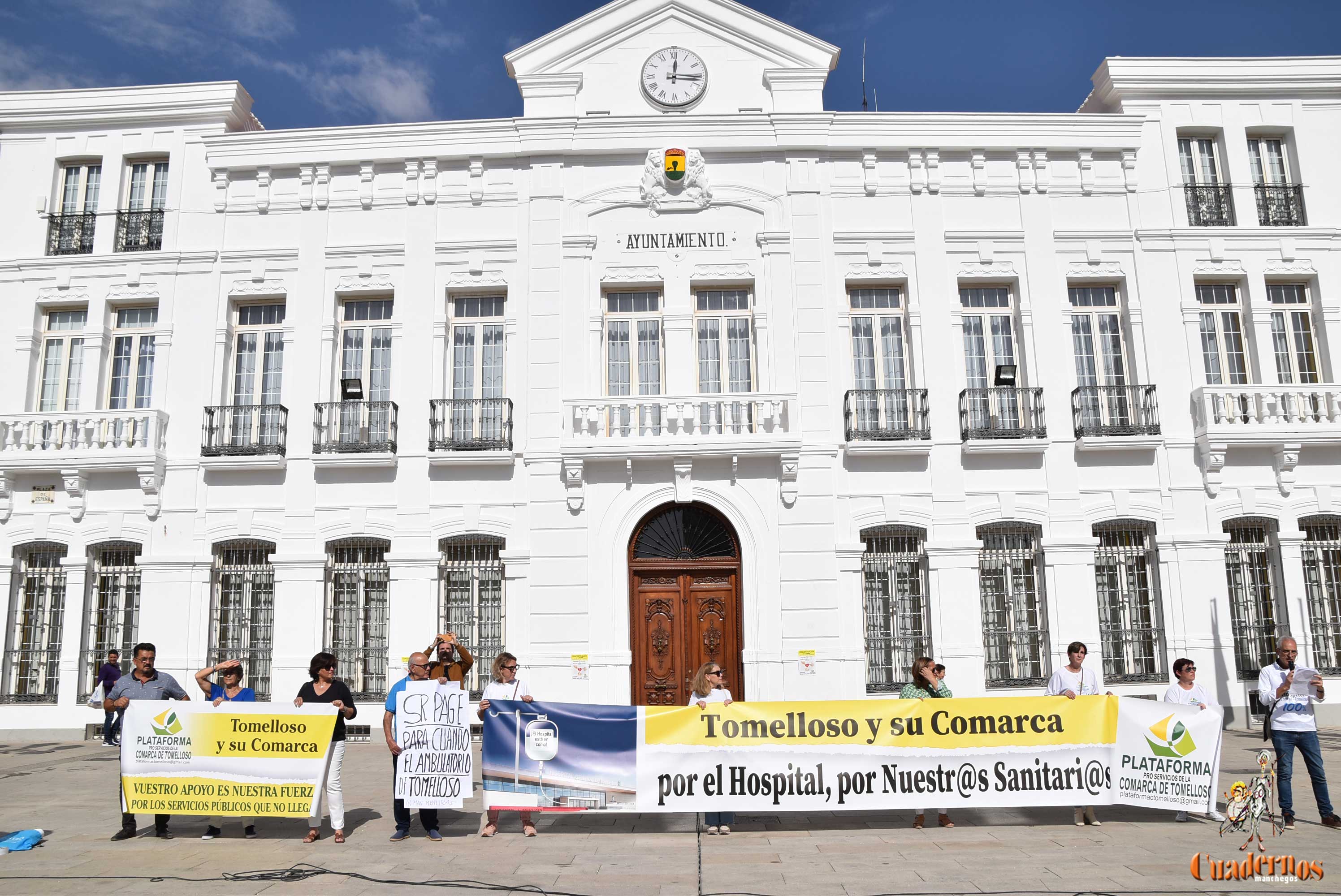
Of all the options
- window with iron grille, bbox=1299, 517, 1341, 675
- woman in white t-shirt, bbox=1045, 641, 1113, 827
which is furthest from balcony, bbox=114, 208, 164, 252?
window with iron grille, bbox=1299, 517, 1341, 675

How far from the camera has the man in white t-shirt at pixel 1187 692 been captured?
998 centimetres

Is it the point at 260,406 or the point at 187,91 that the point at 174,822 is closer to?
the point at 260,406

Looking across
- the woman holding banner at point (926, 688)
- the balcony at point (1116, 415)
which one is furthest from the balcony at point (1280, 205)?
the woman holding banner at point (926, 688)

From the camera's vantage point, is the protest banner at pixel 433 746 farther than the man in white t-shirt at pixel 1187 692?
No

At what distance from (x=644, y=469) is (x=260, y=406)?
23.2ft

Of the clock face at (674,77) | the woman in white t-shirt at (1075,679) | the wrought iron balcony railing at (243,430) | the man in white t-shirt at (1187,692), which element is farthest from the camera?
the clock face at (674,77)

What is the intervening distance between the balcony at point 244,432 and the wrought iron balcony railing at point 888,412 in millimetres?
10105

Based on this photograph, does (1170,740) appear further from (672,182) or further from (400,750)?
(672,182)

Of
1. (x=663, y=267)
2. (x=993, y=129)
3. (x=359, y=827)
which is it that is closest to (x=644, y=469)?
(x=663, y=267)

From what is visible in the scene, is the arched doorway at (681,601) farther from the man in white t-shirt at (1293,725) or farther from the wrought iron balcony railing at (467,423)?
the man in white t-shirt at (1293,725)

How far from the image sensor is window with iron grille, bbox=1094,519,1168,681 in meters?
16.4

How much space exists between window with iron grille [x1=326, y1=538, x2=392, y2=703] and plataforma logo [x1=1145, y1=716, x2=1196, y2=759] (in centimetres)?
1199

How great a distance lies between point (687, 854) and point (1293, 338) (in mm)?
15778

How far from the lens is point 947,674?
15852mm
